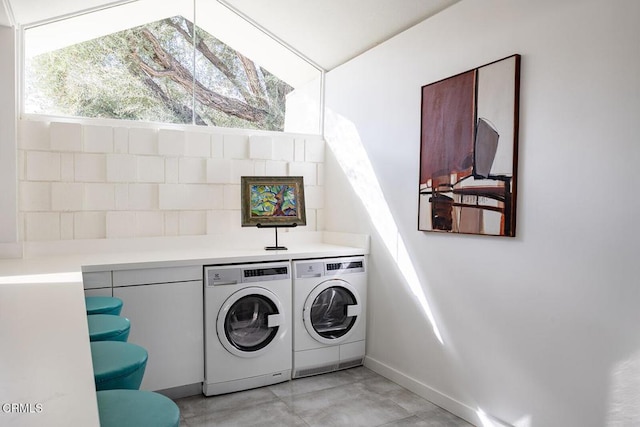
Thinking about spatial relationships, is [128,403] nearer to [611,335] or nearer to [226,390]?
[611,335]

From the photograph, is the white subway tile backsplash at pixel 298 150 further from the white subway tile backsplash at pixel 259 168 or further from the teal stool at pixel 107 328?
the teal stool at pixel 107 328

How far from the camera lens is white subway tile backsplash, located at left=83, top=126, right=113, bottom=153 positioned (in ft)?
10.8

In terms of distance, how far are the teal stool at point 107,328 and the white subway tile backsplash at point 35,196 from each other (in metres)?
1.57

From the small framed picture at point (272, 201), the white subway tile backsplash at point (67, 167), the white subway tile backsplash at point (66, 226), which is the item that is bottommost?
the white subway tile backsplash at point (66, 226)

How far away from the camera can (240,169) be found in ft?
12.6

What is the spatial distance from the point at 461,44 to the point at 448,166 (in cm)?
72

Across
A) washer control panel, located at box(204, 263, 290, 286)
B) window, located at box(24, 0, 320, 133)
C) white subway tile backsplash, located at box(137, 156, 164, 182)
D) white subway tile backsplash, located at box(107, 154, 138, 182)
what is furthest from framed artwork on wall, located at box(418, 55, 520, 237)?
white subway tile backsplash, located at box(107, 154, 138, 182)

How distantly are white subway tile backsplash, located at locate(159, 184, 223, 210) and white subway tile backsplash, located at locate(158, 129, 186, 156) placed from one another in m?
0.26

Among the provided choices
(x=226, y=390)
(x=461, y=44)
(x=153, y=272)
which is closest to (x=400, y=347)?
(x=226, y=390)

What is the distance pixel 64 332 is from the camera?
1250 mm

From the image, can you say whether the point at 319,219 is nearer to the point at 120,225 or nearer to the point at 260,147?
the point at 260,147

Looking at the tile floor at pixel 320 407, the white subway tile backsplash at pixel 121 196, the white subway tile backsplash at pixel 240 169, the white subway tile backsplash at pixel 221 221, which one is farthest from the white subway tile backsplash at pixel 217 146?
the tile floor at pixel 320 407
